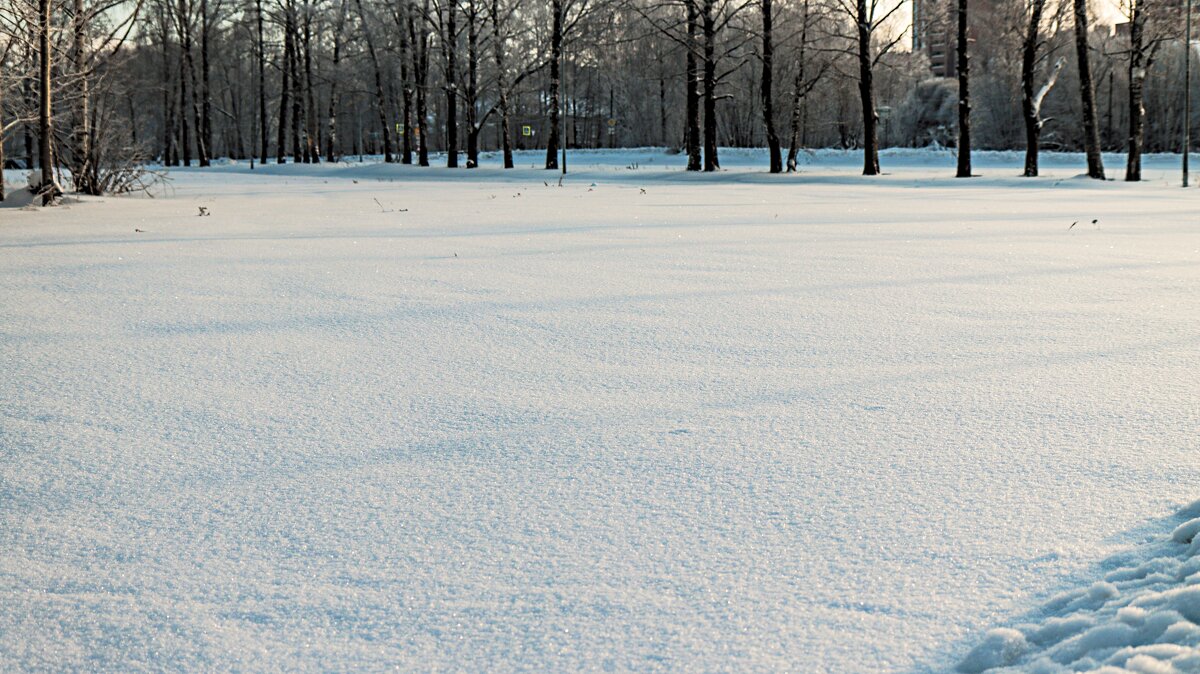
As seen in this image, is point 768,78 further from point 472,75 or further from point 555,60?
point 472,75

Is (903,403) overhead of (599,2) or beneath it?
beneath

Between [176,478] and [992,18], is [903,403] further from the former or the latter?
[992,18]

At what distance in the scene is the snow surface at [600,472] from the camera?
1902 mm

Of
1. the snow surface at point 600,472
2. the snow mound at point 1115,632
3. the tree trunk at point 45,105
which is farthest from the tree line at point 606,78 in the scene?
the snow mound at point 1115,632

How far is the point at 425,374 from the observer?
4105mm

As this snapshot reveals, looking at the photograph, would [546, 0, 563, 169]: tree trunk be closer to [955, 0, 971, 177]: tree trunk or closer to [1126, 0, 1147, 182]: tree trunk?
[955, 0, 971, 177]: tree trunk

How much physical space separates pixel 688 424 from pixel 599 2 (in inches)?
1427

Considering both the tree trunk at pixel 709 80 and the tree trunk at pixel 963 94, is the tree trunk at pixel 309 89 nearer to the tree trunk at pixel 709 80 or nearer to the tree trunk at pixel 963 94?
the tree trunk at pixel 709 80

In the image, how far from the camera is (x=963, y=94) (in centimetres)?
2656

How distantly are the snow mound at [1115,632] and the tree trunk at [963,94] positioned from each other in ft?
84.2

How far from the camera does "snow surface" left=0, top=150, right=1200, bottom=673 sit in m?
1.90

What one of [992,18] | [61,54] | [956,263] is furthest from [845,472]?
[992,18]

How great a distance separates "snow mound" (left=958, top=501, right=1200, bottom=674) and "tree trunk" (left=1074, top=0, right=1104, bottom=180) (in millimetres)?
24647

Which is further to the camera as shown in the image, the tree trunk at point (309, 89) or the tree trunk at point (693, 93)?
the tree trunk at point (309, 89)
